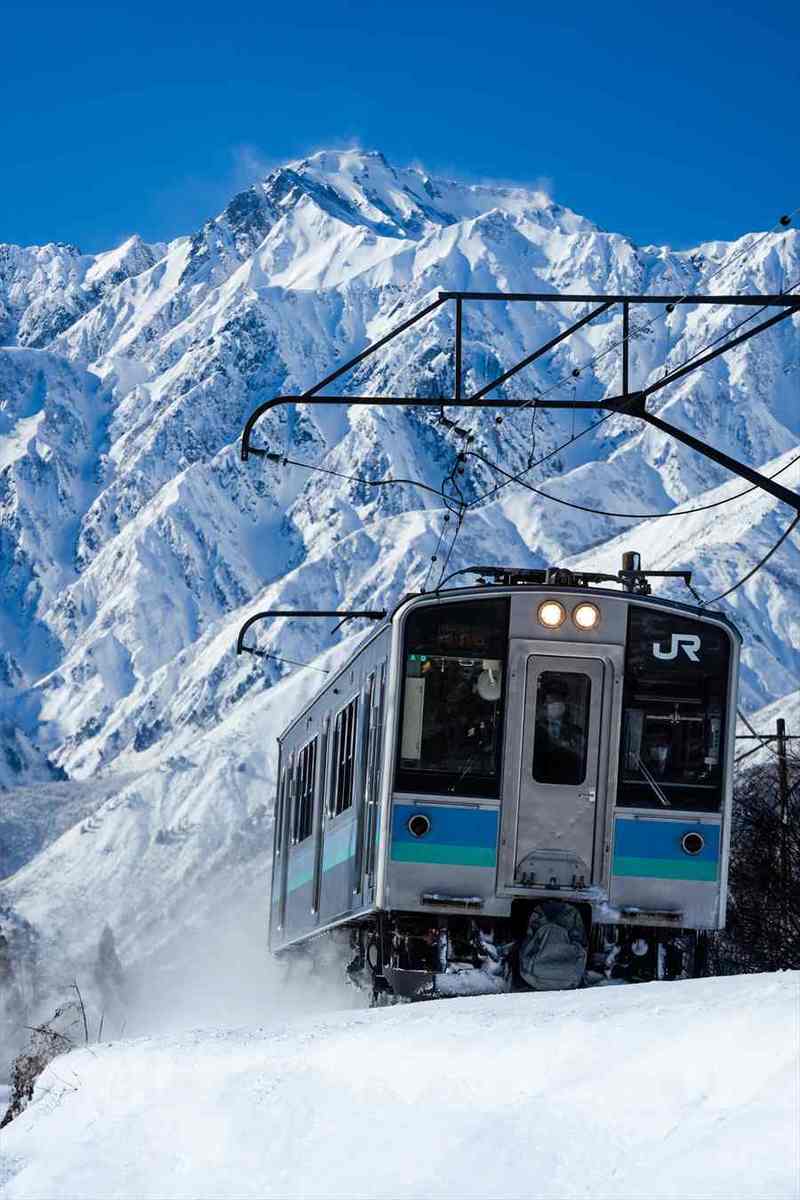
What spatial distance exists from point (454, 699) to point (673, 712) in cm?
177

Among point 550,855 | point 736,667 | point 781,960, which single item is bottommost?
point 781,960

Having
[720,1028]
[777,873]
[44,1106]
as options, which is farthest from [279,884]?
[720,1028]

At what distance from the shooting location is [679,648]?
15.8 m

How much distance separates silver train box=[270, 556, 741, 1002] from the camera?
51.1 ft

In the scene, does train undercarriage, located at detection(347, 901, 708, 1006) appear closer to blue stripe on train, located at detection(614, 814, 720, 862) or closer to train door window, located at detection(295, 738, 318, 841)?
blue stripe on train, located at detection(614, 814, 720, 862)

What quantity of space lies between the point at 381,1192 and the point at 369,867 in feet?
26.1

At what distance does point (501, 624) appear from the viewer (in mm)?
15852

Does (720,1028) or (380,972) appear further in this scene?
(380,972)

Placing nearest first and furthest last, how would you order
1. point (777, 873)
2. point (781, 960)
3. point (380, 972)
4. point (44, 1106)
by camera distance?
1. point (44, 1106)
2. point (380, 972)
3. point (781, 960)
4. point (777, 873)

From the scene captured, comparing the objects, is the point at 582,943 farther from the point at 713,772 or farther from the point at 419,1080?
the point at 419,1080

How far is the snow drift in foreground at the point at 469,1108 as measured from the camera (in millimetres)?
7336

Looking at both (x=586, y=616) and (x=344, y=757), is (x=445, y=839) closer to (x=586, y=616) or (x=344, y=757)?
(x=586, y=616)

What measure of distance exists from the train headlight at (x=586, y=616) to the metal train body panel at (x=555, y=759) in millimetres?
43

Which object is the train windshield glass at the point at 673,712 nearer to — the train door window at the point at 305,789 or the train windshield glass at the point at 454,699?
the train windshield glass at the point at 454,699
